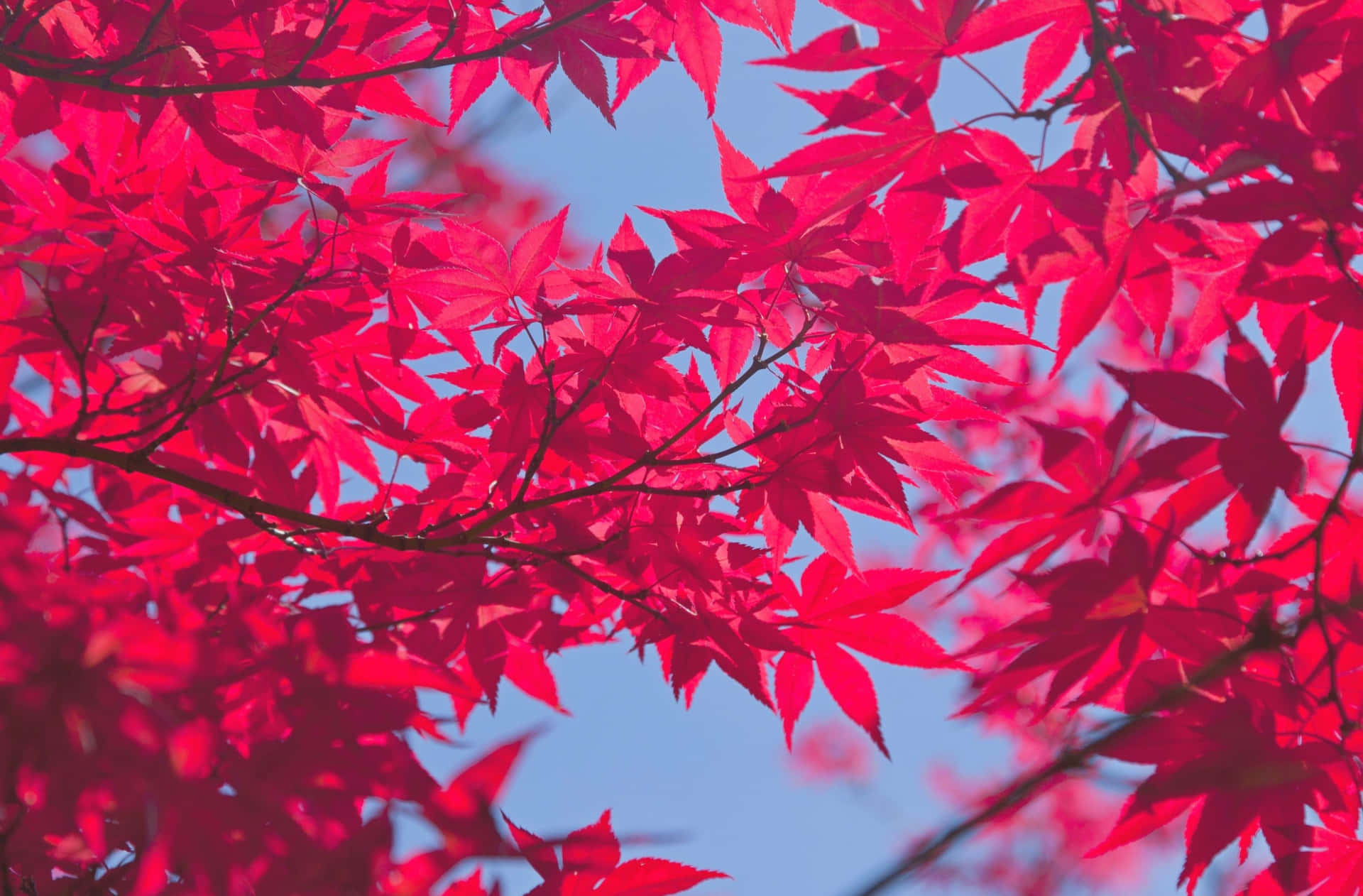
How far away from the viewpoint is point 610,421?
122 centimetres

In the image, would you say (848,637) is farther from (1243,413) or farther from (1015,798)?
(1015,798)

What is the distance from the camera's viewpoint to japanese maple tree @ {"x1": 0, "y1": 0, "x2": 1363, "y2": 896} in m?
0.75

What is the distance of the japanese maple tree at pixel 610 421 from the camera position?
29.6 inches

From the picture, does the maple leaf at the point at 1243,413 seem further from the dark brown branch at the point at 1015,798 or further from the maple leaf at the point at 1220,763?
the dark brown branch at the point at 1015,798

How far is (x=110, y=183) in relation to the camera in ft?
4.22

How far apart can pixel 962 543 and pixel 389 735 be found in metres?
2.75

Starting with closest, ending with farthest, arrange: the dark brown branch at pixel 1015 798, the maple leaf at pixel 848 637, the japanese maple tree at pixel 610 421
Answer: the dark brown branch at pixel 1015 798 → the japanese maple tree at pixel 610 421 → the maple leaf at pixel 848 637

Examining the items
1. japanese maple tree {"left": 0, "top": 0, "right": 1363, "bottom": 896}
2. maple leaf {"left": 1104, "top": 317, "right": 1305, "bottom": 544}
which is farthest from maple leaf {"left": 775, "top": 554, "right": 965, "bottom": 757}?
maple leaf {"left": 1104, "top": 317, "right": 1305, "bottom": 544}

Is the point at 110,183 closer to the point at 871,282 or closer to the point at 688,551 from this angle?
the point at 688,551

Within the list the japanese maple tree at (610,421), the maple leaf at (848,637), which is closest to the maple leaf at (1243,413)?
the japanese maple tree at (610,421)

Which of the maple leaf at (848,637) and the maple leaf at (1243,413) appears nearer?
the maple leaf at (1243,413)

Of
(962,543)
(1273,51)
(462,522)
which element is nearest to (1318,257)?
(1273,51)

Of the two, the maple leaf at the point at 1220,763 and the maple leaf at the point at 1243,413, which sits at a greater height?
the maple leaf at the point at 1243,413

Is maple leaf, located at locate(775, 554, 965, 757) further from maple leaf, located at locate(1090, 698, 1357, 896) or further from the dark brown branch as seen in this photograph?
the dark brown branch
